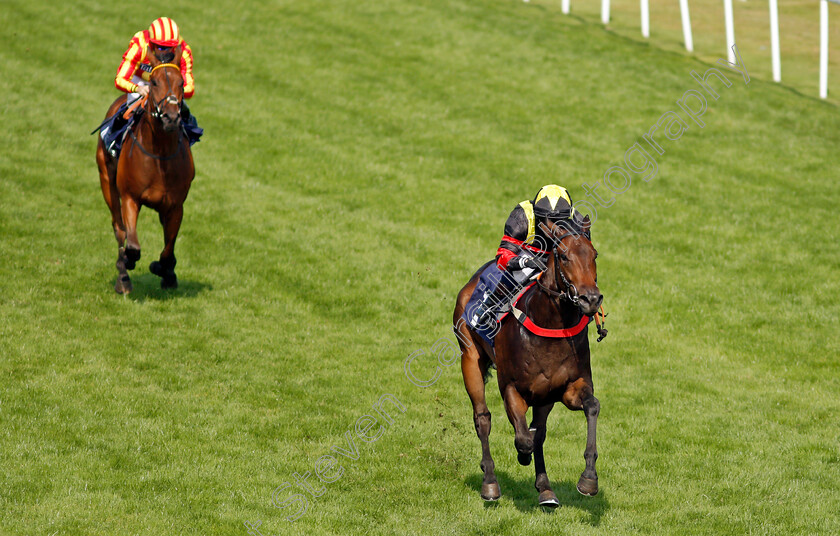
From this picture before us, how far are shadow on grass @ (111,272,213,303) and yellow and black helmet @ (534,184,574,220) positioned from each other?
318 inches

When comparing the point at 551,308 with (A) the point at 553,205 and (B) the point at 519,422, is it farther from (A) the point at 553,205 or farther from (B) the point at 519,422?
(B) the point at 519,422

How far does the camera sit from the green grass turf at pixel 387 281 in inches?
371

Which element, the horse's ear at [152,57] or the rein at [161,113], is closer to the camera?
the rein at [161,113]

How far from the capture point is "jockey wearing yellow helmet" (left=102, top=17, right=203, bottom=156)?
42.2ft

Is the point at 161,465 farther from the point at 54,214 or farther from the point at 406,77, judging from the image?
the point at 406,77

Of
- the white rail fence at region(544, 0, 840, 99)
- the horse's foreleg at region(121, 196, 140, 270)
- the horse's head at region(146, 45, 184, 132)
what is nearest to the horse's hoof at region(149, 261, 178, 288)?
the horse's foreleg at region(121, 196, 140, 270)

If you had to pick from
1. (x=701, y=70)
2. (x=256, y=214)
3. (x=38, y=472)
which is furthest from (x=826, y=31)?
(x=38, y=472)

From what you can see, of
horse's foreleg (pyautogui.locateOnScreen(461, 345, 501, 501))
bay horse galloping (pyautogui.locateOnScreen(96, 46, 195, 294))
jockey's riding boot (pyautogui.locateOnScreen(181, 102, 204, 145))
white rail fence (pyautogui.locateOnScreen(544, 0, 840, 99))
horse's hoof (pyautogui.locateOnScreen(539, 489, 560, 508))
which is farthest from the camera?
white rail fence (pyautogui.locateOnScreen(544, 0, 840, 99))

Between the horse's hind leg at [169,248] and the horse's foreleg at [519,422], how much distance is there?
7359 mm

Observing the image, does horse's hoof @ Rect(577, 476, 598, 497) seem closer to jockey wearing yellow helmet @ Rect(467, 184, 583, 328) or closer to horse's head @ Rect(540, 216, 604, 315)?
horse's head @ Rect(540, 216, 604, 315)

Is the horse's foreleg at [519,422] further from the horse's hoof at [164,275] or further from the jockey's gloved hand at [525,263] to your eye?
the horse's hoof at [164,275]

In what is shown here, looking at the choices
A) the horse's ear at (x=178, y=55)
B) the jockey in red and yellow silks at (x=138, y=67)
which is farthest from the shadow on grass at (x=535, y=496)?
the jockey in red and yellow silks at (x=138, y=67)

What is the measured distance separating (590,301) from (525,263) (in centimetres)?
125

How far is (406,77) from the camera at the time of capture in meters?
25.4
